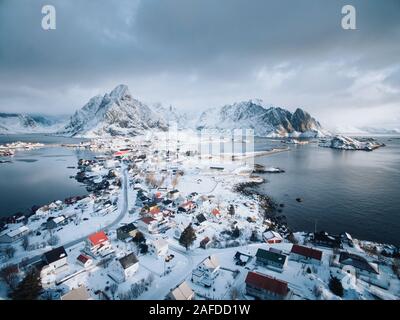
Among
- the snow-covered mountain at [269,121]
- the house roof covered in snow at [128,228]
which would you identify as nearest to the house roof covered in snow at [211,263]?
the house roof covered in snow at [128,228]

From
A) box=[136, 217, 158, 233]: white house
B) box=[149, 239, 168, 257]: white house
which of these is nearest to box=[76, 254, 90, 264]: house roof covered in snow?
box=[149, 239, 168, 257]: white house

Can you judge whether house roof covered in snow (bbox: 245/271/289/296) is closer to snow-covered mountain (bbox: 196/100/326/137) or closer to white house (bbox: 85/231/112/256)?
white house (bbox: 85/231/112/256)

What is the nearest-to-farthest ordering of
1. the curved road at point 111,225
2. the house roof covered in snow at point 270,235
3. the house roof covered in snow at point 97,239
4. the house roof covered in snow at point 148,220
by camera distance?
the curved road at point 111,225
the house roof covered in snow at point 97,239
the house roof covered in snow at point 270,235
the house roof covered in snow at point 148,220

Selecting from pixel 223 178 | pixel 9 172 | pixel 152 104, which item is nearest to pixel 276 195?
pixel 223 178

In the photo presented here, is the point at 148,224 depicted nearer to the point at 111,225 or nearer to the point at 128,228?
the point at 128,228

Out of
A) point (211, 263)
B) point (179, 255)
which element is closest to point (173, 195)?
point (179, 255)

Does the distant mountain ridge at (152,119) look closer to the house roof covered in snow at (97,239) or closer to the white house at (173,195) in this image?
the white house at (173,195)
